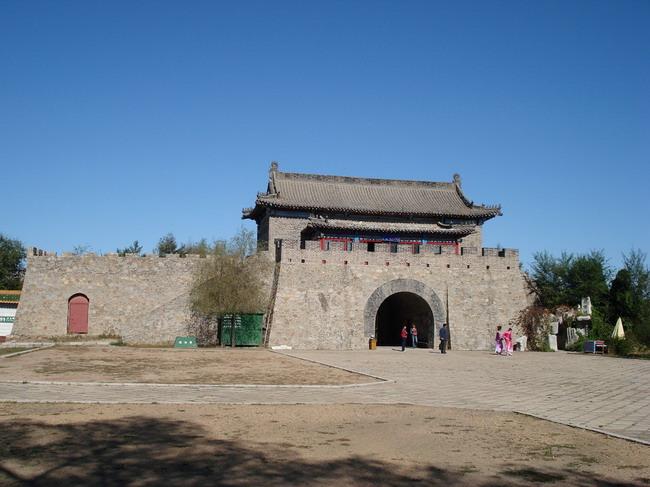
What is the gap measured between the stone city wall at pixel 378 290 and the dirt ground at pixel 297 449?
1792 centimetres

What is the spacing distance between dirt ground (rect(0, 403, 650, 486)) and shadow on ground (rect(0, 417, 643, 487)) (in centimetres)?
1

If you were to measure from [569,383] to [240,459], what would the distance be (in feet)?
33.2

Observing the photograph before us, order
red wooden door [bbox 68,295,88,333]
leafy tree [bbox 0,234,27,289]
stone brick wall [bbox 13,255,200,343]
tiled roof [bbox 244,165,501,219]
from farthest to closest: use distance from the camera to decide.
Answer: leafy tree [bbox 0,234,27,289]
tiled roof [bbox 244,165,501,219]
red wooden door [bbox 68,295,88,333]
stone brick wall [bbox 13,255,200,343]

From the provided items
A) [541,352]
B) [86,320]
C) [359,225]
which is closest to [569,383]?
[541,352]

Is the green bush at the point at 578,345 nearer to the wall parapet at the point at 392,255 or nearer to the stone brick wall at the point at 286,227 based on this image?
the wall parapet at the point at 392,255

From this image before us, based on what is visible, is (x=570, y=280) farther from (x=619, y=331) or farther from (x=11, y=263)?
(x=11, y=263)

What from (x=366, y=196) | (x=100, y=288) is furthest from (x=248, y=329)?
(x=366, y=196)

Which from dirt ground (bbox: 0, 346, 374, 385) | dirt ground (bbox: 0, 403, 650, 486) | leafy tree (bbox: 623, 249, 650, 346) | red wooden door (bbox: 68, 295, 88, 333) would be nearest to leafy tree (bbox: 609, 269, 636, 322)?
leafy tree (bbox: 623, 249, 650, 346)

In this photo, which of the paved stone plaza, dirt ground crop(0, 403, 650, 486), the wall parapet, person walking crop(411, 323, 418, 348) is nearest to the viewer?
dirt ground crop(0, 403, 650, 486)

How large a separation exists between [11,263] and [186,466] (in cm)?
Answer: 5191

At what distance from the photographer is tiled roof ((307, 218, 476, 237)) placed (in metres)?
32.4

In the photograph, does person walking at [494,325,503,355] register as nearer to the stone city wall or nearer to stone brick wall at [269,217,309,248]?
the stone city wall

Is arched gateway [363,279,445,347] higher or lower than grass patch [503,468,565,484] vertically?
higher

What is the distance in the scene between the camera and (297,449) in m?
6.86
